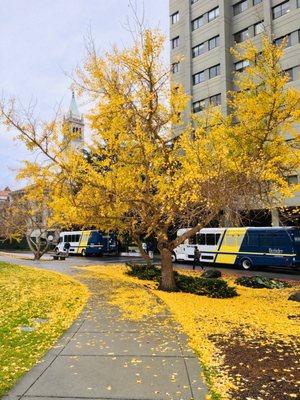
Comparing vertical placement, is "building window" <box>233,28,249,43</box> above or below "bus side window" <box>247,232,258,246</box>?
above

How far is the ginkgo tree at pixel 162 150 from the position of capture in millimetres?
12555

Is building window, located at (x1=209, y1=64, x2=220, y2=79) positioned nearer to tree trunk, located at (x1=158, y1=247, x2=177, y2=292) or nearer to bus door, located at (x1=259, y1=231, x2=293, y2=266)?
bus door, located at (x1=259, y1=231, x2=293, y2=266)

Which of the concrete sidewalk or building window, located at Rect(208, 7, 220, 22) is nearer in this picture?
the concrete sidewalk

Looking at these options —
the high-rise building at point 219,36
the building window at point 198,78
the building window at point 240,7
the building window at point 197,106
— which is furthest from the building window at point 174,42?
the building window at point 197,106

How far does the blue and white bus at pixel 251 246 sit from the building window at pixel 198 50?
73.1 ft

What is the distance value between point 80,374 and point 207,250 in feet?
88.8

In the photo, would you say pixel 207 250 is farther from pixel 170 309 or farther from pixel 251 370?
pixel 251 370

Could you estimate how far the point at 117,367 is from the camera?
244 inches

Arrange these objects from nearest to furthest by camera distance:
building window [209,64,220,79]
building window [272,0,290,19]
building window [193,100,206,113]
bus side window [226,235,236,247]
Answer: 1. bus side window [226,235,236,247]
2. building window [272,0,290,19]
3. building window [209,64,220,79]
4. building window [193,100,206,113]

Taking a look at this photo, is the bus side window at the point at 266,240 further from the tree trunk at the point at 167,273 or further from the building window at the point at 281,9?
the building window at the point at 281,9

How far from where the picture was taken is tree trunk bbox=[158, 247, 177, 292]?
1527 cm

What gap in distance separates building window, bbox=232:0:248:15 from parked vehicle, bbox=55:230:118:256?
27.2 meters

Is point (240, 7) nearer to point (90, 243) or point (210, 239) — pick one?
point (210, 239)

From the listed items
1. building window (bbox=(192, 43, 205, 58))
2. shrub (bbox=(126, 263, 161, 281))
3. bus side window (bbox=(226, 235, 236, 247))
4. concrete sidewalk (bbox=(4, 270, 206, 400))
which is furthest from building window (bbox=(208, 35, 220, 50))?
concrete sidewalk (bbox=(4, 270, 206, 400))
